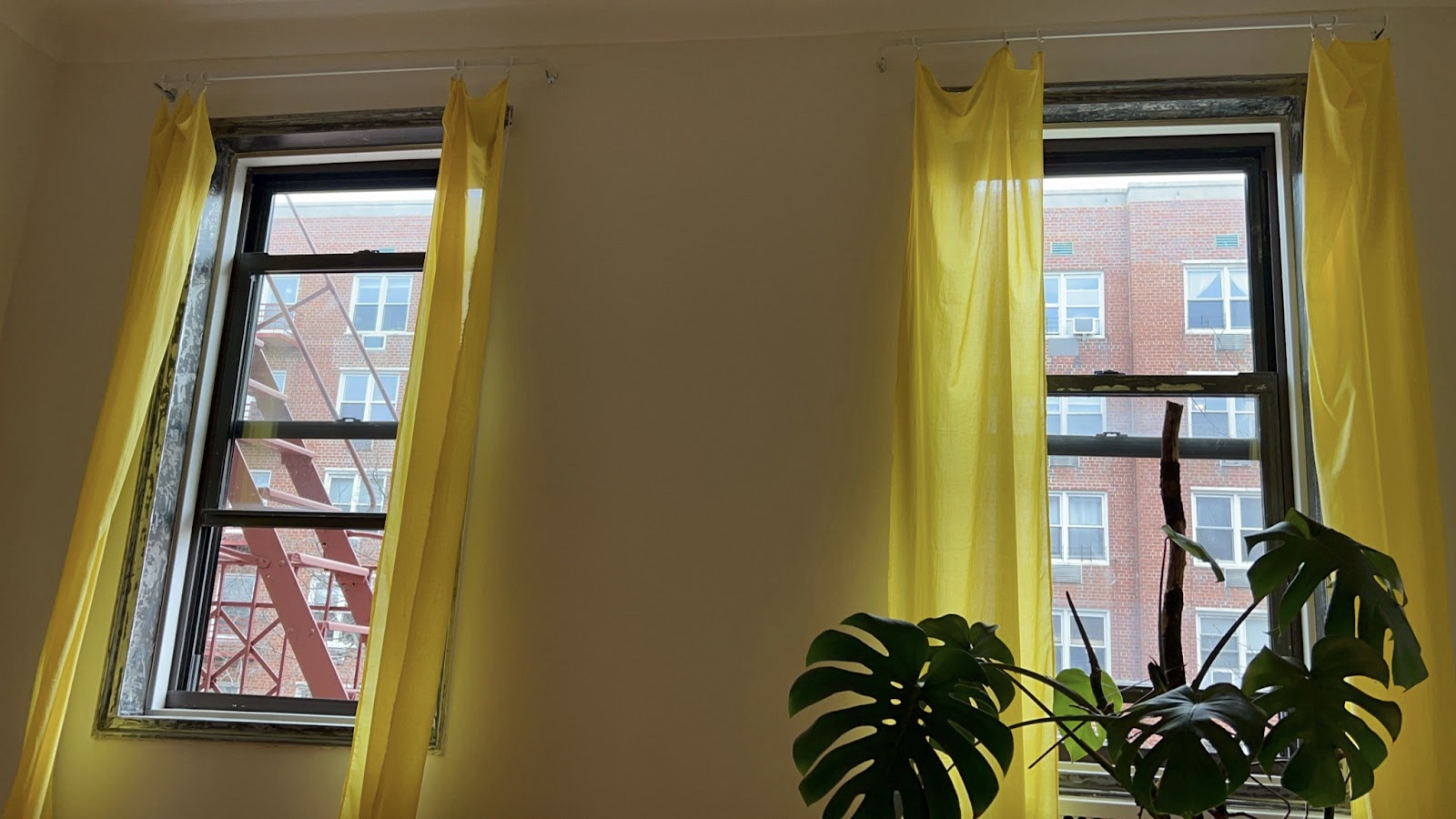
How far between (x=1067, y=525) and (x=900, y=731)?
1.18 meters

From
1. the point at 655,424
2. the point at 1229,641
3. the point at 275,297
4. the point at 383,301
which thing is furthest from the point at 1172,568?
the point at 275,297

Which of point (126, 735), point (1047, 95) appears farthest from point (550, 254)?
point (126, 735)

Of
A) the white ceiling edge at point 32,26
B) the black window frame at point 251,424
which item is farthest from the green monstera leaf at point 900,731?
the white ceiling edge at point 32,26

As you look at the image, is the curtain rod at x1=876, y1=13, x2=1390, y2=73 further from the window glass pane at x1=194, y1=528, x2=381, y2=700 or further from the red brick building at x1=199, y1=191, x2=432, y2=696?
the window glass pane at x1=194, y1=528, x2=381, y2=700

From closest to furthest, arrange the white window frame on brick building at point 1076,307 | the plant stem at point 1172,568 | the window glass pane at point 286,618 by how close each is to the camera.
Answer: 1. the plant stem at point 1172,568
2. the white window frame on brick building at point 1076,307
3. the window glass pane at point 286,618

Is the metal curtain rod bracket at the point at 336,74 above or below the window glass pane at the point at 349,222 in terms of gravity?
above

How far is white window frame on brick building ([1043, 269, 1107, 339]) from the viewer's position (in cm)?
271

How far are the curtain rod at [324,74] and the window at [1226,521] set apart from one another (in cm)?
202

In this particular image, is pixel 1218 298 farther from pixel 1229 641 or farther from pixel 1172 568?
pixel 1172 568

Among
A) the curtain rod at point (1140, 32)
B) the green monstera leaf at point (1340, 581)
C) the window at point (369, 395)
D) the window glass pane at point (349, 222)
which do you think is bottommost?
the green monstera leaf at point (1340, 581)

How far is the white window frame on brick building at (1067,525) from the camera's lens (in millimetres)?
2586

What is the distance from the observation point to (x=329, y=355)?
3.02 metres

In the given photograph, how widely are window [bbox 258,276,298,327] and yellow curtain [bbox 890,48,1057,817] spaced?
178 cm

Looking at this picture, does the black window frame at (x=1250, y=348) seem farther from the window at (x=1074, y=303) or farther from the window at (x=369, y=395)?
the window at (x=369, y=395)
